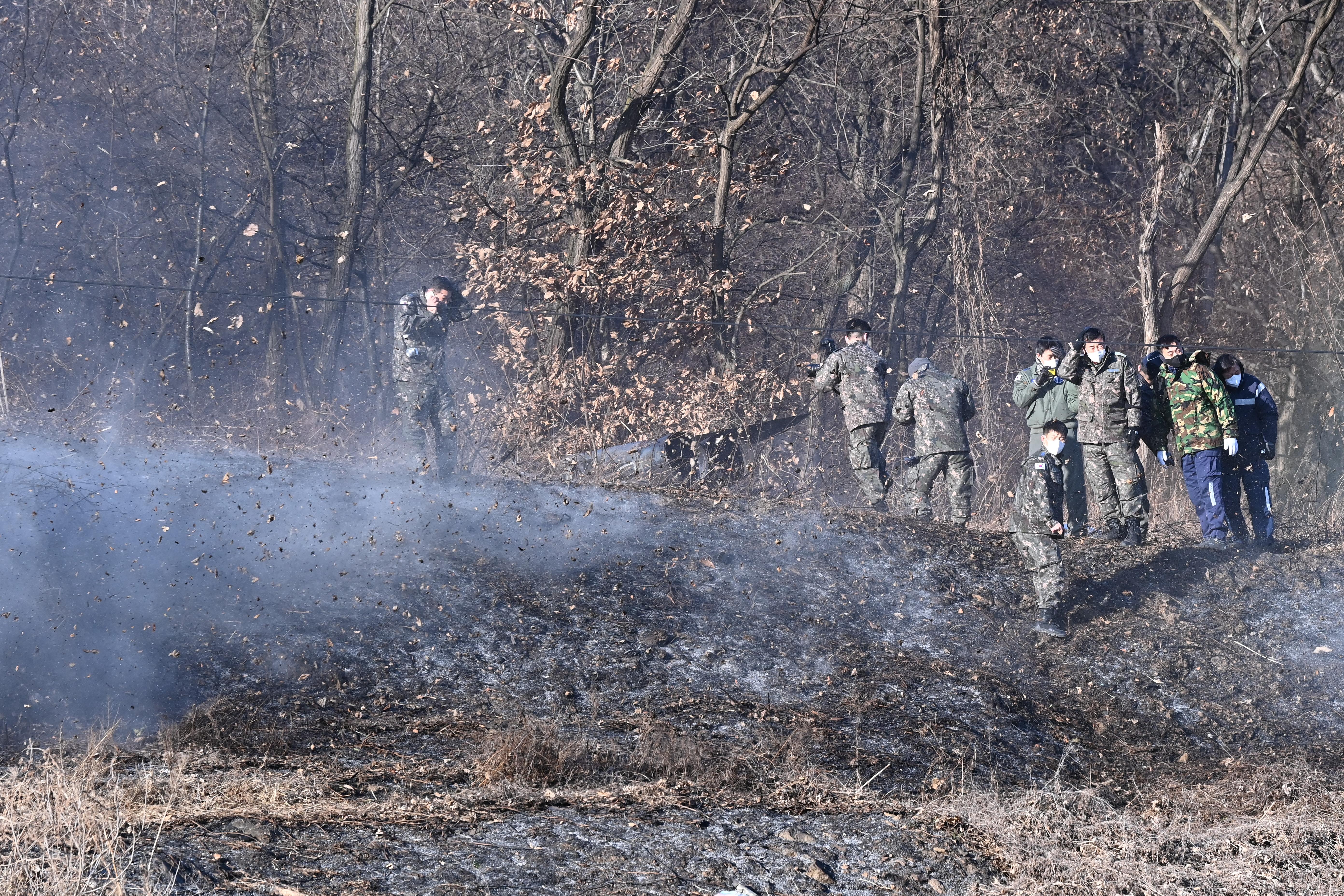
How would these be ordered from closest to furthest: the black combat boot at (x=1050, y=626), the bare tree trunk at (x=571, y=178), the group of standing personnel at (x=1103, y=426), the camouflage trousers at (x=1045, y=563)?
1. the camouflage trousers at (x=1045, y=563)
2. the black combat boot at (x=1050, y=626)
3. the group of standing personnel at (x=1103, y=426)
4. the bare tree trunk at (x=571, y=178)

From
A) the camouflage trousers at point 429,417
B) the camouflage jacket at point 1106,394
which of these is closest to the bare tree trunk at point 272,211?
the camouflage trousers at point 429,417

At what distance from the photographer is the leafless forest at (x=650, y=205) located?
1281 cm

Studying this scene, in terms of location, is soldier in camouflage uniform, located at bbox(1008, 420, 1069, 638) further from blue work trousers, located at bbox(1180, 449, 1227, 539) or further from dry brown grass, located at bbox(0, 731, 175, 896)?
dry brown grass, located at bbox(0, 731, 175, 896)

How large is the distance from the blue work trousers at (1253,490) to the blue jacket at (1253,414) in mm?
114

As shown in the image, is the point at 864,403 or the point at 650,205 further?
the point at 650,205

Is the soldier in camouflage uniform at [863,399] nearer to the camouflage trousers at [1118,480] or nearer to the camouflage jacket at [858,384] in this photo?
the camouflage jacket at [858,384]

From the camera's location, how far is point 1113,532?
1040 cm

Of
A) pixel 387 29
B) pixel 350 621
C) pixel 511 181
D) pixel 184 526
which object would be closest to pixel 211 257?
pixel 387 29

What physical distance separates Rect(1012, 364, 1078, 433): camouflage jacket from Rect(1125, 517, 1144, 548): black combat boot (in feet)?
3.31

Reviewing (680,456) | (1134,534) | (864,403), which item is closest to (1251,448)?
(1134,534)

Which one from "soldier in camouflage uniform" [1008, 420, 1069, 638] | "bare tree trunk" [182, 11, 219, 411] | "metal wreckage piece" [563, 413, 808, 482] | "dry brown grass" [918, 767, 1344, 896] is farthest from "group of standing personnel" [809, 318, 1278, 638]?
"bare tree trunk" [182, 11, 219, 411]

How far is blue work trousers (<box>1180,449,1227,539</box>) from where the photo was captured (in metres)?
10.1

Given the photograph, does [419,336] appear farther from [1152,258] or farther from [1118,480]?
[1152,258]

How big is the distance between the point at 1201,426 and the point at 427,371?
21.7 feet
